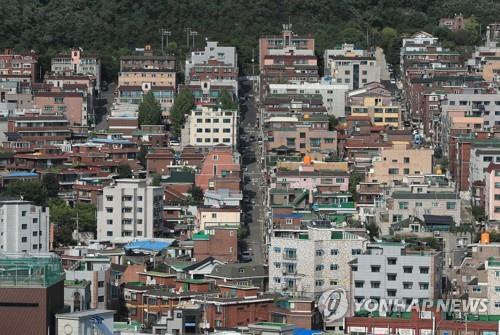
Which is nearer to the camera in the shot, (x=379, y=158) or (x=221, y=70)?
(x=379, y=158)

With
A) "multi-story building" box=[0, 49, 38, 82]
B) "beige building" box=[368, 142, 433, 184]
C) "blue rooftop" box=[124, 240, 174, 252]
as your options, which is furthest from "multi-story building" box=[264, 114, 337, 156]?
"multi-story building" box=[0, 49, 38, 82]

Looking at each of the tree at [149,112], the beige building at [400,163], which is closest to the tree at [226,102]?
the tree at [149,112]

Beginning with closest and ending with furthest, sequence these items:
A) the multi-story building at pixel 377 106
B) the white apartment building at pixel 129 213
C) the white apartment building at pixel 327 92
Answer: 1. the white apartment building at pixel 129 213
2. the multi-story building at pixel 377 106
3. the white apartment building at pixel 327 92

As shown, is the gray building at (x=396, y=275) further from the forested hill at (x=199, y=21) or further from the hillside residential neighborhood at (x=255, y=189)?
the forested hill at (x=199, y=21)

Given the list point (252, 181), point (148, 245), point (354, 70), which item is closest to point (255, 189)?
point (252, 181)

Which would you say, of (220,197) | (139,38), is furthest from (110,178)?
(139,38)

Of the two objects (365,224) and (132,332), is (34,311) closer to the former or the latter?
(132,332)

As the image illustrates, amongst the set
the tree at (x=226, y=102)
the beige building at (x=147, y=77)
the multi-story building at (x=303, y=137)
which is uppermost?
the beige building at (x=147, y=77)
